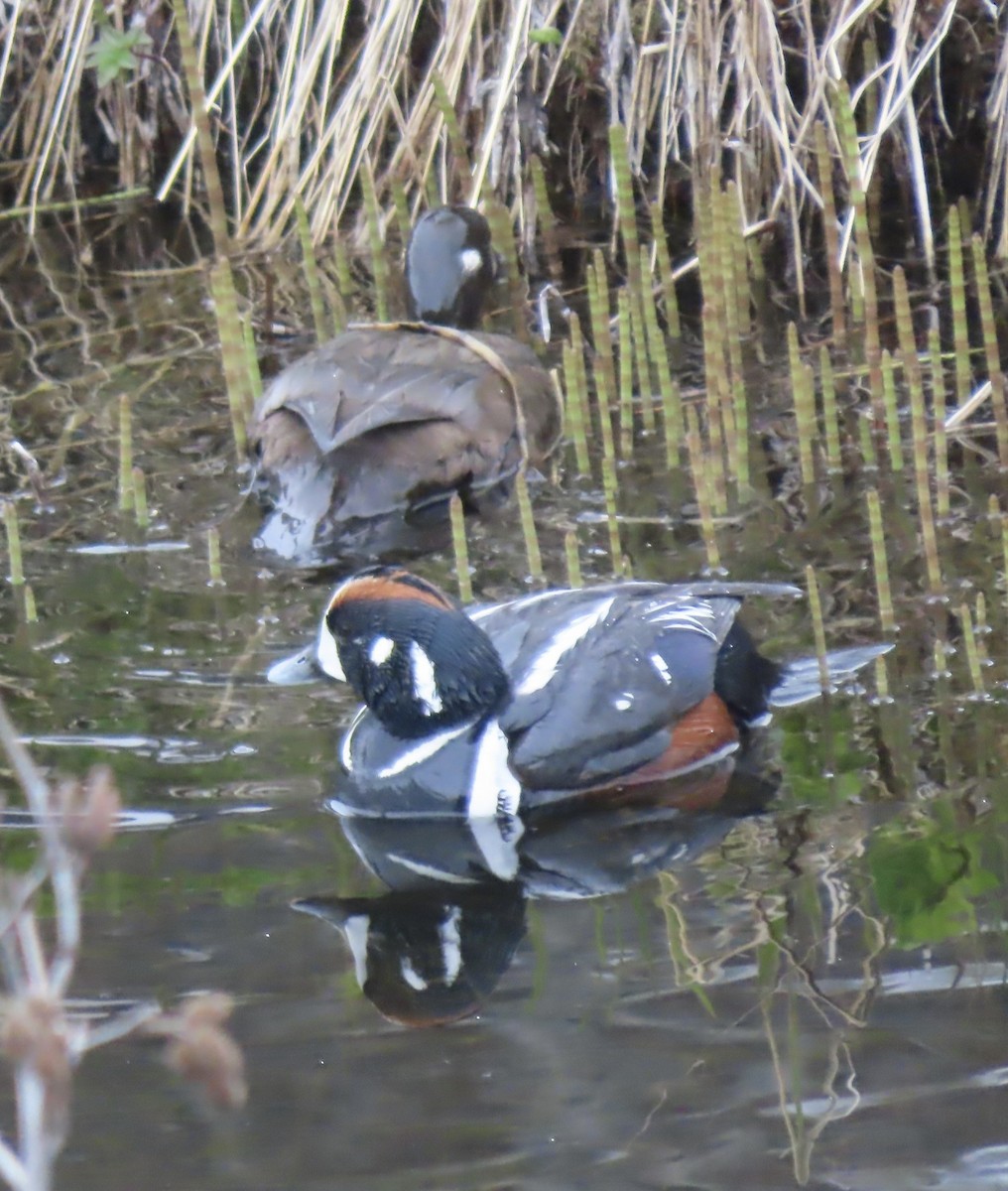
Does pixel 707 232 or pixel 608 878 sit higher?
pixel 707 232

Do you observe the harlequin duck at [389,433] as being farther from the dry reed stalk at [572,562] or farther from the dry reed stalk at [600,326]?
the dry reed stalk at [572,562]

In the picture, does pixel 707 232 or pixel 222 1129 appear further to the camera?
pixel 707 232

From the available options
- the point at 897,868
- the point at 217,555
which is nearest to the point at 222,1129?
the point at 897,868

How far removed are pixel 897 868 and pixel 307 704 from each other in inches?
60.5

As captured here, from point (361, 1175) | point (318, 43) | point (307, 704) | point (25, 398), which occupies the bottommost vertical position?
point (361, 1175)

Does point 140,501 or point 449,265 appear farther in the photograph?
point 449,265

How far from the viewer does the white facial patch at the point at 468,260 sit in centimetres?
623

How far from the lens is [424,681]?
Answer: 3900 millimetres

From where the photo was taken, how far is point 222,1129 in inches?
108

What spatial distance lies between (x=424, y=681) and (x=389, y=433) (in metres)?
1.57

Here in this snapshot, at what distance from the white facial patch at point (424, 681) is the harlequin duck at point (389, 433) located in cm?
121

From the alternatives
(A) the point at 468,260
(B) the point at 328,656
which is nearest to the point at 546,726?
(B) the point at 328,656

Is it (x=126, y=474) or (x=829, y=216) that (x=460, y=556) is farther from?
(x=829, y=216)

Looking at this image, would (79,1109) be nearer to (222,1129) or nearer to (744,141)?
(222,1129)
